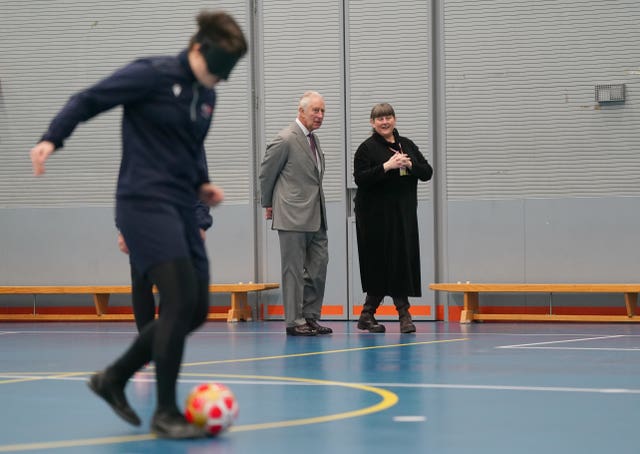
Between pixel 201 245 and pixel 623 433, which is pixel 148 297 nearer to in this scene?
pixel 201 245

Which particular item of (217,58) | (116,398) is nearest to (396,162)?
(217,58)

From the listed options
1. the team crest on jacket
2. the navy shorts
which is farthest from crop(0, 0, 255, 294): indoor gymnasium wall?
the navy shorts

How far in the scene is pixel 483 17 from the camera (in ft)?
38.2

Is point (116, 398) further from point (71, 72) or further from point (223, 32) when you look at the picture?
point (71, 72)

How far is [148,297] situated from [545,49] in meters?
6.55

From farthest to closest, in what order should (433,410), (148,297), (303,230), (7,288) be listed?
(7,288)
(303,230)
(148,297)
(433,410)

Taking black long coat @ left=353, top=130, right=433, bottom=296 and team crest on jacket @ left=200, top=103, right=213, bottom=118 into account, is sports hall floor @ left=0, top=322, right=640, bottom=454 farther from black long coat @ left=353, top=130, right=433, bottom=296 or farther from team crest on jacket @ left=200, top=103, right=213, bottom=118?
team crest on jacket @ left=200, top=103, right=213, bottom=118

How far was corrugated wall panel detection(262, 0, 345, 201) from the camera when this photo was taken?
12094 mm

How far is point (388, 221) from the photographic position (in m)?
9.55

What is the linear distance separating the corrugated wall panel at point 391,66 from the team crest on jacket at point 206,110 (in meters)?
7.61

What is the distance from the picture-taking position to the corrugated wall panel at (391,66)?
1182 centimetres

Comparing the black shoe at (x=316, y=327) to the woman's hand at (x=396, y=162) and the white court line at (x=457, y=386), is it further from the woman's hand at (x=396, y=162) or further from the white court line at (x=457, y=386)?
the white court line at (x=457, y=386)

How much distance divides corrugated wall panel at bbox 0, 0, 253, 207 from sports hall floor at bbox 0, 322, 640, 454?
3.73 meters

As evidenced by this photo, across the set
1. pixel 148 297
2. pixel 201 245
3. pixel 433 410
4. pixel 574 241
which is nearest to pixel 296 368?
pixel 148 297
